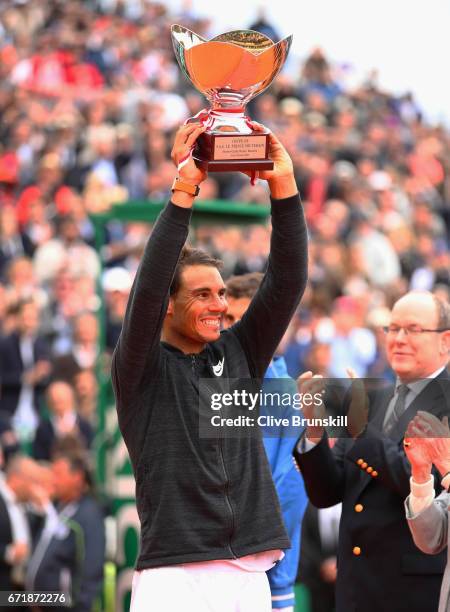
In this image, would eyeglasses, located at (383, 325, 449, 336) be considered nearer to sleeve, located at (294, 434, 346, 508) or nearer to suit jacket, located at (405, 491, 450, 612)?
sleeve, located at (294, 434, 346, 508)

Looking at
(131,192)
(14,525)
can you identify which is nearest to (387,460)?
(14,525)

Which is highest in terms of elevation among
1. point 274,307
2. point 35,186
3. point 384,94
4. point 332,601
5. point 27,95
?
point 384,94

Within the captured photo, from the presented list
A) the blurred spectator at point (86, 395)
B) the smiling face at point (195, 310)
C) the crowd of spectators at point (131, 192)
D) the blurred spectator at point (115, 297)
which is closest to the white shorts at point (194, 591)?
the smiling face at point (195, 310)

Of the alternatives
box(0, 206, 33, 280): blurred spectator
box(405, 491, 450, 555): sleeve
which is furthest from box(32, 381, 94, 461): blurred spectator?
box(405, 491, 450, 555): sleeve

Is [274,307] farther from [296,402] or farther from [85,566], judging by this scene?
[85,566]

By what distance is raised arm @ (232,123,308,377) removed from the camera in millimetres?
4250

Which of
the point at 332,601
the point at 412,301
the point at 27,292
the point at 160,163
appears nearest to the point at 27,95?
the point at 160,163

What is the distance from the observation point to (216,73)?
4.36 metres

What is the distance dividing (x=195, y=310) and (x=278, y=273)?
0.94 feet

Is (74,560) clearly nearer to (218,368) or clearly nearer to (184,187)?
(218,368)

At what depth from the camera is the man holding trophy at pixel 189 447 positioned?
4.03m

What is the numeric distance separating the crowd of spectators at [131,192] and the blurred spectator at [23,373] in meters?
0.01

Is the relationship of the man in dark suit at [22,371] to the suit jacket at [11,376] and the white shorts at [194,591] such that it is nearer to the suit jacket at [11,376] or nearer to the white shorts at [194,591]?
the suit jacket at [11,376]

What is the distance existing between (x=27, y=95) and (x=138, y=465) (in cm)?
1461
